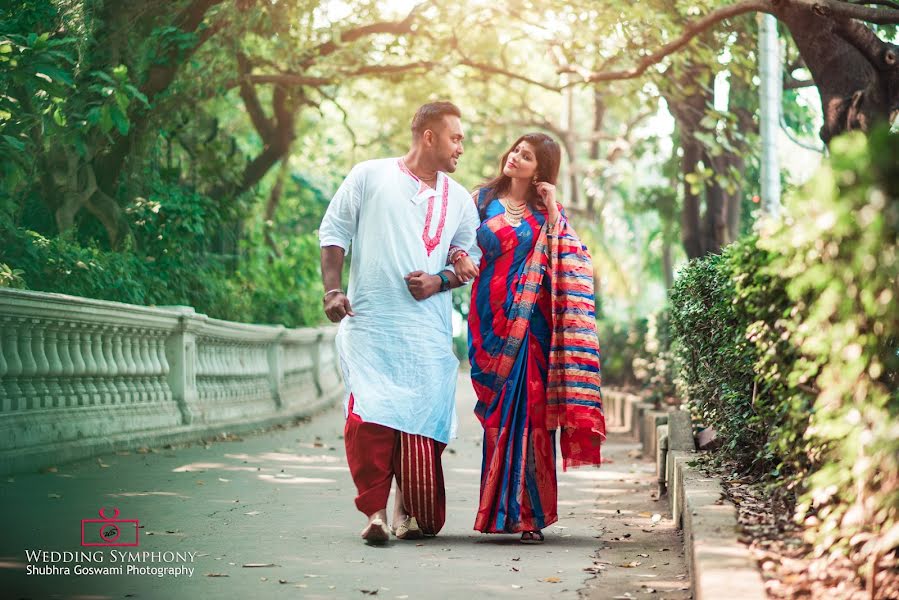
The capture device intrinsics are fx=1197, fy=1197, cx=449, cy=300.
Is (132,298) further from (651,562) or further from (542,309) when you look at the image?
(651,562)

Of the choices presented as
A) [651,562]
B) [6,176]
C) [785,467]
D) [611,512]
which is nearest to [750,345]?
[785,467]

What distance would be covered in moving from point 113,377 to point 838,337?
733 centimetres

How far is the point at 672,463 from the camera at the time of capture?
Result: 741cm

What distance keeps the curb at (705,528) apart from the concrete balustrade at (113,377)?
4.24 m

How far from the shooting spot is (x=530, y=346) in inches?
261

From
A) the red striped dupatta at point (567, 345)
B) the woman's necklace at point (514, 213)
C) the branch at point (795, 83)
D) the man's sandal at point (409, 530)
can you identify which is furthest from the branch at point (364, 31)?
the man's sandal at point (409, 530)

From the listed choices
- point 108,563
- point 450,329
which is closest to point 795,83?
point 450,329

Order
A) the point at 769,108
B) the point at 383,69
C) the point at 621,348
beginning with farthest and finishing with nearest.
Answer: the point at 621,348
the point at 383,69
the point at 769,108

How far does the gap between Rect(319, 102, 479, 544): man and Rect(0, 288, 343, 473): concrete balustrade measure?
258 cm

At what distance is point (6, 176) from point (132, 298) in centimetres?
210

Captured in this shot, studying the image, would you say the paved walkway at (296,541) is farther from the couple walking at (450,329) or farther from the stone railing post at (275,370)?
the stone railing post at (275,370)

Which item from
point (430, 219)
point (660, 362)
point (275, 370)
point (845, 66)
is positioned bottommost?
point (275, 370)

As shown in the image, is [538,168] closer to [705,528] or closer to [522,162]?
[522,162]

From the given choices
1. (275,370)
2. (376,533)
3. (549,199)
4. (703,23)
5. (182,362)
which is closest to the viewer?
(376,533)
